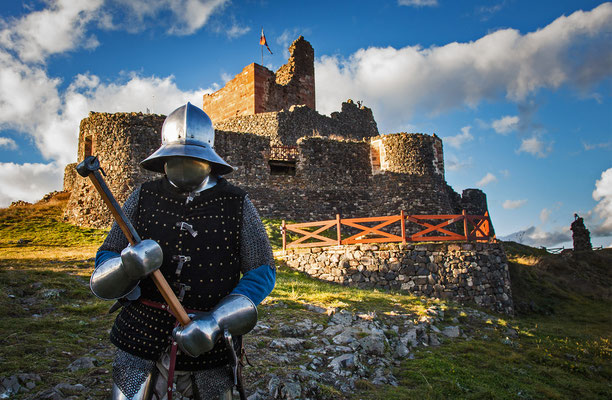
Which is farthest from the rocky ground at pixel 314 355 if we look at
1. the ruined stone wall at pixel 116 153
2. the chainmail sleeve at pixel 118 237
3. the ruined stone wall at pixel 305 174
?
the ruined stone wall at pixel 305 174

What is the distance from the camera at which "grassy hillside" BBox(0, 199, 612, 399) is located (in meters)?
3.80

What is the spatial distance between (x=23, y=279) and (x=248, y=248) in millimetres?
6659

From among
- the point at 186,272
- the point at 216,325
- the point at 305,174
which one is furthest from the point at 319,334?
the point at 305,174

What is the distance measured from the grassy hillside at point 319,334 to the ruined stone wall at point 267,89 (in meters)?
14.6

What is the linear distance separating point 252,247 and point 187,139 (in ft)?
2.32

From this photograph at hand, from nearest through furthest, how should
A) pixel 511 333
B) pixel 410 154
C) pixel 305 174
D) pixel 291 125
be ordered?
pixel 511 333
pixel 305 174
pixel 410 154
pixel 291 125

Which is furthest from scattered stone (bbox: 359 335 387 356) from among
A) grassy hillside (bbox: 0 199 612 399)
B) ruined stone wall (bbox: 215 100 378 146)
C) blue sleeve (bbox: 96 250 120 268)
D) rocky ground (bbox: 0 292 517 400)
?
ruined stone wall (bbox: 215 100 378 146)

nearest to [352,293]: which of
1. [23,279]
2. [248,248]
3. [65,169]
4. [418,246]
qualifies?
[418,246]

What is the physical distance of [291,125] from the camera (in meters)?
22.1

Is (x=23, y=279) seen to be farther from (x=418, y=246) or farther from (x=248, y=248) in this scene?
(x=418, y=246)

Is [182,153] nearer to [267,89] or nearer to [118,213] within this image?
[118,213]

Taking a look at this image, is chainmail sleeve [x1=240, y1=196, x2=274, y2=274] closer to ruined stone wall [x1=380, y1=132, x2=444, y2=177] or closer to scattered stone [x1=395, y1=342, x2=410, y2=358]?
scattered stone [x1=395, y1=342, x2=410, y2=358]

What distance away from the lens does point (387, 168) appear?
60.3 feet

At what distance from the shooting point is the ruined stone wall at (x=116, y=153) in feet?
48.5
